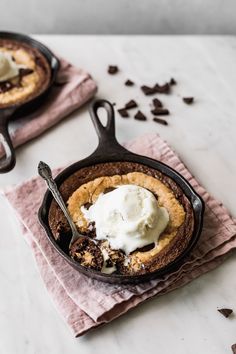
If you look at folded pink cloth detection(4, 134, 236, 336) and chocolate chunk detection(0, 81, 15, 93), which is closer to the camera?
folded pink cloth detection(4, 134, 236, 336)

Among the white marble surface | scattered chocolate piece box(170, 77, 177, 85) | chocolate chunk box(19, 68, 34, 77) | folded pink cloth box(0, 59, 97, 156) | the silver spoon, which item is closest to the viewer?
the white marble surface

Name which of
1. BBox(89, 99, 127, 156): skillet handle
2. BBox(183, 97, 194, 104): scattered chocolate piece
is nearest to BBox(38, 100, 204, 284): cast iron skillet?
BBox(89, 99, 127, 156): skillet handle

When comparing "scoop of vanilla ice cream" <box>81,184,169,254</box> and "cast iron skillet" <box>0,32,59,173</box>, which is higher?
"cast iron skillet" <box>0,32,59,173</box>

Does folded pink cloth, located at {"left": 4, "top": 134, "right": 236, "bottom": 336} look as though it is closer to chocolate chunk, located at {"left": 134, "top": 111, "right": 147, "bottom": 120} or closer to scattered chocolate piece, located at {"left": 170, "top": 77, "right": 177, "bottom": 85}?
chocolate chunk, located at {"left": 134, "top": 111, "right": 147, "bottom": 120}

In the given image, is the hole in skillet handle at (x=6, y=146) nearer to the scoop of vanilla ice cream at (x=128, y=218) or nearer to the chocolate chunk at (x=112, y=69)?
the scoop of vanilla ice cream at (x=128, y=218)

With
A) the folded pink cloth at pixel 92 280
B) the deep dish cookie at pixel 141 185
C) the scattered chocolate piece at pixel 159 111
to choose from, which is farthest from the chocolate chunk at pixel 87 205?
the scattered chocolate piece at pixel 159 111

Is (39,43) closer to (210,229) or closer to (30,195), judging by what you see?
(30,195)

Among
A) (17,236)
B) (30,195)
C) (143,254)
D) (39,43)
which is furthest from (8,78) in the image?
(143,254)

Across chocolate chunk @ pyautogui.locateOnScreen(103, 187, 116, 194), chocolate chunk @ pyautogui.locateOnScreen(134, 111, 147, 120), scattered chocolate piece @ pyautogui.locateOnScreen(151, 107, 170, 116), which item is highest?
chocolate chunk @ pyautogui.locateOnScreen(134, 111, 147, 120)
